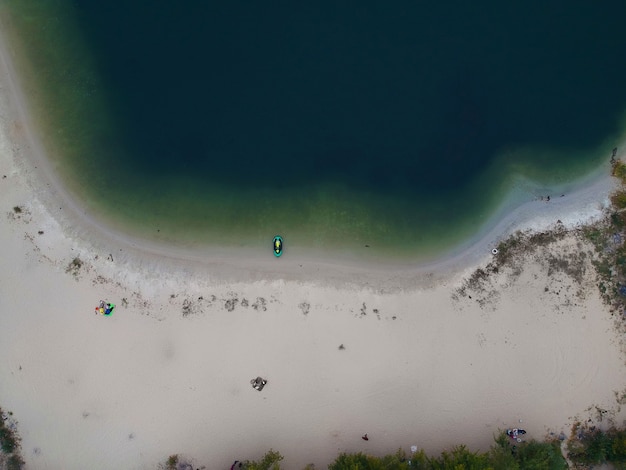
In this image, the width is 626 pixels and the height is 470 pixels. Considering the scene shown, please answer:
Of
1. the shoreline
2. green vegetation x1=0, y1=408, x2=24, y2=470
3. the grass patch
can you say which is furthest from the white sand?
the shoreline

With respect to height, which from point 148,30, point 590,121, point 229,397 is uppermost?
point 148,30

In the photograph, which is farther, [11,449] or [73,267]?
[73,267]

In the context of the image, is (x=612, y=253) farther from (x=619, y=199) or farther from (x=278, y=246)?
(x=278, y=246)

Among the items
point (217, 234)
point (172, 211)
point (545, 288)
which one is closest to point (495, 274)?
point (545, 288)

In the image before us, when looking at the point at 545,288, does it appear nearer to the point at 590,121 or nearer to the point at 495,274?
the point at 495,274

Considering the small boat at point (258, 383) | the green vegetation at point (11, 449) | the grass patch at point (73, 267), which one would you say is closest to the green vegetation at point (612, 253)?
the small boat at point (258, 383)

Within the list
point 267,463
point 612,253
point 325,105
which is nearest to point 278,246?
point 325,105
